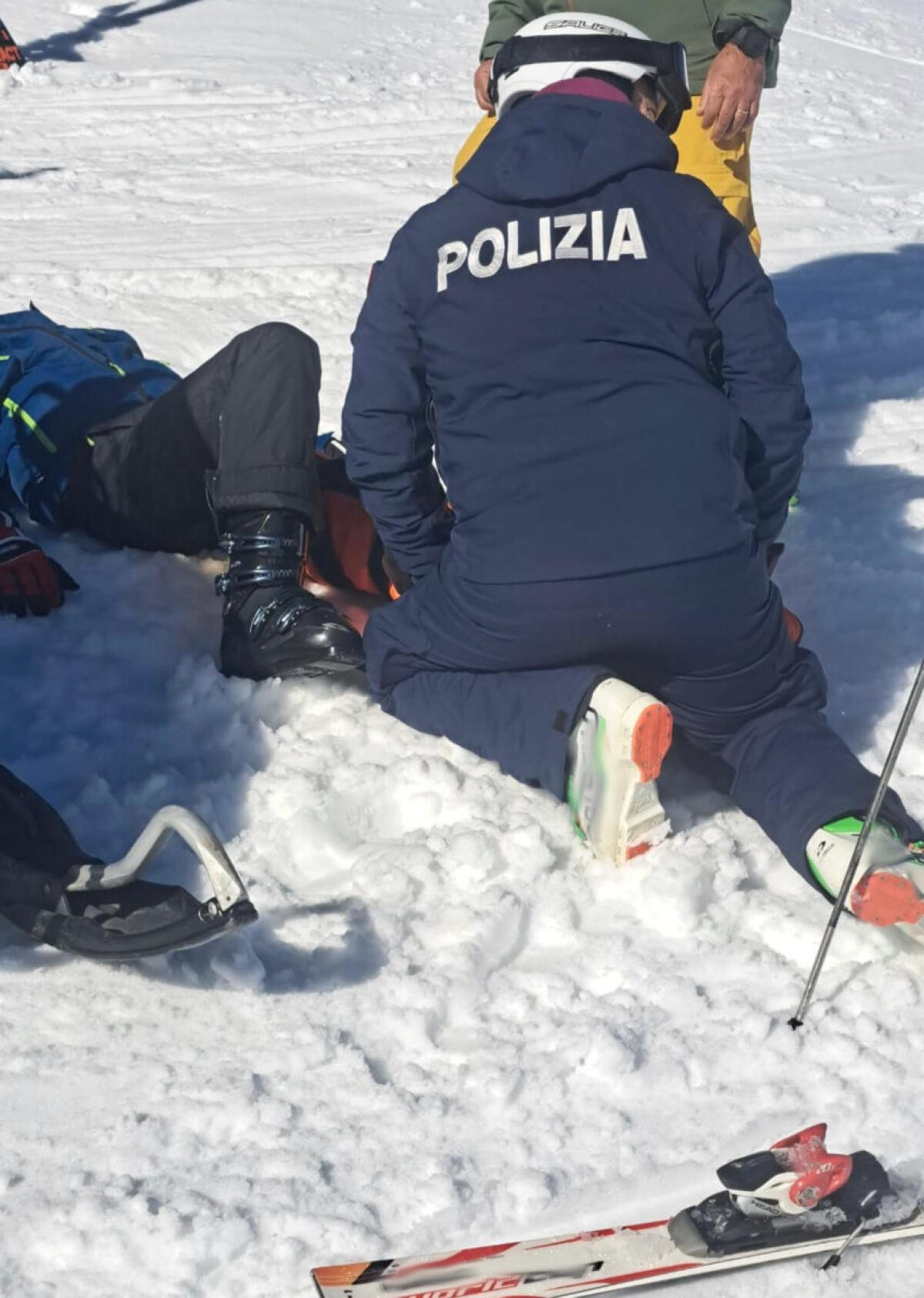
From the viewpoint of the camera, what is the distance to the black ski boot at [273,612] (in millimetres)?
3137

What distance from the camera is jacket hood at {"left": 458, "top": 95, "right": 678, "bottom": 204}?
2.71 metres

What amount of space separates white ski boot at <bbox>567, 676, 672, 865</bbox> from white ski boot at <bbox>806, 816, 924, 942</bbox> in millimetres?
288

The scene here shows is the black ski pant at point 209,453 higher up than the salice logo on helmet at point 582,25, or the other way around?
the salice logo on helmet at point 582,25

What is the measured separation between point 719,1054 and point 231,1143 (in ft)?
2.26

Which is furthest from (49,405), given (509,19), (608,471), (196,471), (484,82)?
(608,471)

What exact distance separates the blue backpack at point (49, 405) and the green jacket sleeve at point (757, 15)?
1.61m

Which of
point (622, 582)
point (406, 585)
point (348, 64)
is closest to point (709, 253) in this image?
point (622, 582)

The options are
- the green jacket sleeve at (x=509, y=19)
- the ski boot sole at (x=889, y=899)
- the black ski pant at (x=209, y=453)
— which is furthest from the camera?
the green jacket sleeve at (x=509, y=19)

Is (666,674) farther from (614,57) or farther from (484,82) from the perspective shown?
(484,82)

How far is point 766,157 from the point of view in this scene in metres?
7.78

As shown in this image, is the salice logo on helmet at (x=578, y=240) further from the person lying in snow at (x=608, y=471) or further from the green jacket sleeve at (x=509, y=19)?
the green jacket sleeve at (x=509, y=19)

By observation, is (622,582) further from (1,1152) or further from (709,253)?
(1,1152)

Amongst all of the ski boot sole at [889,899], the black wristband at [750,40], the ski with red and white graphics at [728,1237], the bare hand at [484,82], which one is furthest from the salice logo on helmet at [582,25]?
the ski with red and white graphics at [728,1237]

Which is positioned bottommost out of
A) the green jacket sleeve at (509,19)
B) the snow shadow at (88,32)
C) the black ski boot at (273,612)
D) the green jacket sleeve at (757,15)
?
the snow shadow at (88,32)
